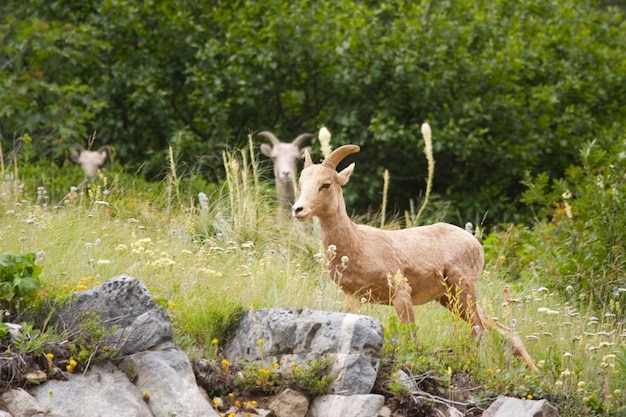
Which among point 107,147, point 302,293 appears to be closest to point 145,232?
point 302,293

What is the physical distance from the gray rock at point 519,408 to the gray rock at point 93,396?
7.00 feet

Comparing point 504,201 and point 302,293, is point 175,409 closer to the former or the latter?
point 302,293

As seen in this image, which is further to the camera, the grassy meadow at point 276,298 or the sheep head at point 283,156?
the sheep head at point 283,156

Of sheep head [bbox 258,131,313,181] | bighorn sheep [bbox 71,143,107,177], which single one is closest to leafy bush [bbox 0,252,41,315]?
sheep head [bbox 258,131,313,181]

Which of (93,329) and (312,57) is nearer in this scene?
(93,329)

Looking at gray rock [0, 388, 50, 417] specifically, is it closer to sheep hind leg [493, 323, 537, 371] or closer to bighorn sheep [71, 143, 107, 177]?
sheep hind leg [493, 323, 537, 371]

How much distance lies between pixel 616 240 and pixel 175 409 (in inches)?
184

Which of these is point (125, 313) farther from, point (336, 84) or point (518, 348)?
point (336, 84)

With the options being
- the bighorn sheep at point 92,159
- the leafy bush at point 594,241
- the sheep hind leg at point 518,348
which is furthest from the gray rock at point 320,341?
the bighorn sheep at point 92,159

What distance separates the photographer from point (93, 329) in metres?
6.12

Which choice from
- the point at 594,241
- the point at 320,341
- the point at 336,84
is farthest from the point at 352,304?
the point at 336,84

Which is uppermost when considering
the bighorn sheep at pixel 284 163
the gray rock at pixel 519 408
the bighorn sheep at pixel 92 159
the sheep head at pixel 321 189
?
the sheep head at pixel 321 189

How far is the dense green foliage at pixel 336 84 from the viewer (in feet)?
54.5

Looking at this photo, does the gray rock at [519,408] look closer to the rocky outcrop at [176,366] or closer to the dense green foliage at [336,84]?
the rocky outcrop at [176,366]
